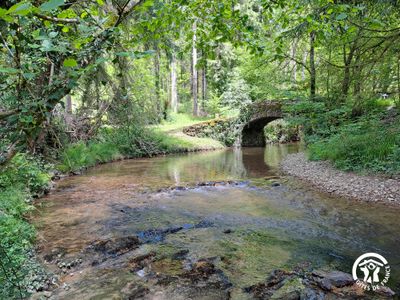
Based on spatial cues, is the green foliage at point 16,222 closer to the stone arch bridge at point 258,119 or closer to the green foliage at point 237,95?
the stone arch bridge at point 258,119

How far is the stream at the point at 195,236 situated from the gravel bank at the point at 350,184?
1.18 ft

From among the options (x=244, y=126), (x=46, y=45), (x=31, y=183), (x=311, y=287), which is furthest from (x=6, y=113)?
(x=244, y=126)

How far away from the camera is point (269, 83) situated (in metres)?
14.1

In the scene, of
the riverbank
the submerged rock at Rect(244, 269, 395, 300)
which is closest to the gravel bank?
the submerged rock at Rect(244, 269, 395, 300)

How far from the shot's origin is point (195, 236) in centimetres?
523

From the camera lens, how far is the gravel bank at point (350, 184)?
6.87 m

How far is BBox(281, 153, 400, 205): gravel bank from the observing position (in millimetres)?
6871

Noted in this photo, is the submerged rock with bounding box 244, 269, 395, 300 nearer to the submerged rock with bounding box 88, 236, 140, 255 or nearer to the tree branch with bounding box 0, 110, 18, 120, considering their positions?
the submerged rock with bounding box 88, 236, 140, 255

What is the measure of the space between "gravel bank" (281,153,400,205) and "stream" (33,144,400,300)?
14.1 inches

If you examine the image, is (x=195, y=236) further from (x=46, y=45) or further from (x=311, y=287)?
(x=46, y=45)

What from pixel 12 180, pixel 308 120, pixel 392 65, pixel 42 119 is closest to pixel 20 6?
pixel 42 119

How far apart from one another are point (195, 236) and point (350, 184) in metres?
4.63

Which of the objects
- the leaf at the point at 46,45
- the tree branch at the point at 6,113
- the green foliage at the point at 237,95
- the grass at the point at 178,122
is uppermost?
the green foliage at the point at 237,95

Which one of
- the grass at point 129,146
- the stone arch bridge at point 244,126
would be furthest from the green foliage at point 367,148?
the stone arch bridge at point 244,126
